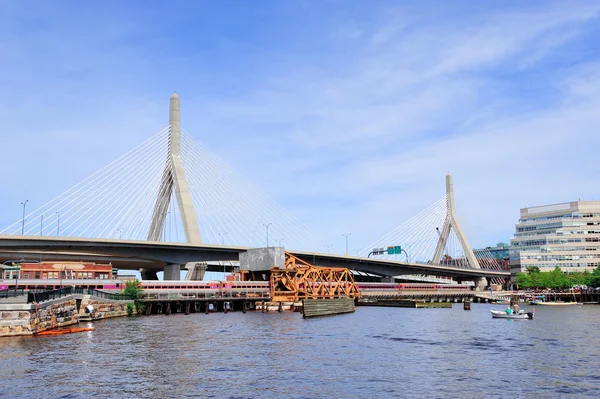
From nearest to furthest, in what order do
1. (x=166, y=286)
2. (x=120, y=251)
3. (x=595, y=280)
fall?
1. (x=166, y=286)
2. (x=120, y=251)
3. (x=595, y=280)

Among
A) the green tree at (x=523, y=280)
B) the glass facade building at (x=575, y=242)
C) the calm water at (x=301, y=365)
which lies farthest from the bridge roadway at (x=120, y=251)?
the glass facade building at (x=575, y=242)

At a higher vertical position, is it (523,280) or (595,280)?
(595,280)

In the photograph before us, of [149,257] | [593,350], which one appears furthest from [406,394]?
[149,257]

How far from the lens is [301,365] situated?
122 ft

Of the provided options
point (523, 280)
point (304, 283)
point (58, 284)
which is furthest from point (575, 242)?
point (58, 284)

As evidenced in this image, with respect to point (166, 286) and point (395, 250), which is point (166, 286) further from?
point (395, 250)

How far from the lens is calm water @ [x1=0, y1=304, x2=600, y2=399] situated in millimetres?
29234

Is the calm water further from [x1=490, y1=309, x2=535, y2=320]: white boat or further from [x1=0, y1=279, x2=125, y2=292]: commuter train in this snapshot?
[x1=0, y1=279, x2=125, y2=292]: commuter train

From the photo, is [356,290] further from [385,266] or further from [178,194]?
[178,194]

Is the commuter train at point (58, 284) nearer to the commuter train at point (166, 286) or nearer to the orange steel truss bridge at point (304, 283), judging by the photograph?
the commuter train at point (166, 286)

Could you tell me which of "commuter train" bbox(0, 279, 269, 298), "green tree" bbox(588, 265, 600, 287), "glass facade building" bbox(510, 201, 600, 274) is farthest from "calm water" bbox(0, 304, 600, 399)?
"glass facade building" bbox(510, 201, 600, 274)

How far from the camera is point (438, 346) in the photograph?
156 ft

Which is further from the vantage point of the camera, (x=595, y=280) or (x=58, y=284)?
(x=595, y=280)

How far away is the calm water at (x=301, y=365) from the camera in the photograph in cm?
2923
